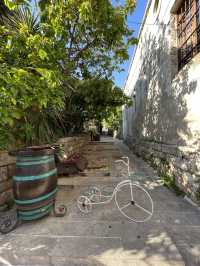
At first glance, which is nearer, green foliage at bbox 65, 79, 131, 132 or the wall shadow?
the wall shadow

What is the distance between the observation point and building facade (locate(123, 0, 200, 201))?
263 centimetres

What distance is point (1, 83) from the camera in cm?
166

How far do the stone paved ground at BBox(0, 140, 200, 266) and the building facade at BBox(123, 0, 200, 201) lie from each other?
81 cm

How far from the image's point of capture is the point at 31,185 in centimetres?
179

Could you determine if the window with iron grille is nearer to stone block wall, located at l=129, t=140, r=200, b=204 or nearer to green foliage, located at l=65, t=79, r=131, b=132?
stone block wall, located at l=129, t=140, r=200, b=204

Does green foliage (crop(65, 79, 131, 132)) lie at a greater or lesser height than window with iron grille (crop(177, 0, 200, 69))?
lesser

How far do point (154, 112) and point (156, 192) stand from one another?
271cm

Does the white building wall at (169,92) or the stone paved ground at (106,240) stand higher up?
the white building wall at (169,92)

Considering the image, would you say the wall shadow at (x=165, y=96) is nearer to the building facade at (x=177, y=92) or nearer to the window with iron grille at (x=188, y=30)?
the building facade at (x=177, y=92)

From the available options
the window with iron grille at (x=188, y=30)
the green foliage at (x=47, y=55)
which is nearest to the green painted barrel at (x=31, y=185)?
the green foliage at (x=47, y=55)

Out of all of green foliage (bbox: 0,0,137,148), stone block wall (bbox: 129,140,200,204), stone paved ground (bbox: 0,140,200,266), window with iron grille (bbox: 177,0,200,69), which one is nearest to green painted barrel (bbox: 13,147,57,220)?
stone paved ground (bbox: 0,140,200,266)

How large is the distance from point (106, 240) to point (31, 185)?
106 centimetres

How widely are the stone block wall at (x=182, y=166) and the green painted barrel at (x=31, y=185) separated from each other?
227cm

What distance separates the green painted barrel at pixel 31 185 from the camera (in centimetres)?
179
